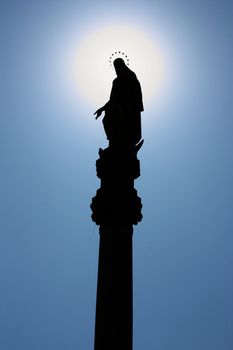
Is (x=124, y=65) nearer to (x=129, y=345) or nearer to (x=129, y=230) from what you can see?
(x=129, y=230)

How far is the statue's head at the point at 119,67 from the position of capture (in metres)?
10.1

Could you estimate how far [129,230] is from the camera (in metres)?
7.82

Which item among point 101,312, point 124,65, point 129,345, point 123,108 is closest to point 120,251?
point 101,312

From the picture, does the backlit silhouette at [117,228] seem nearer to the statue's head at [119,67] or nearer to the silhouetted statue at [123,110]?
the silhouetted statue at [123,110]

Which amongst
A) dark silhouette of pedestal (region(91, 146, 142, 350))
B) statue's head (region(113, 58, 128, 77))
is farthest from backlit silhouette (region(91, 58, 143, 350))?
statue's head (region(113, 58, 128, 77))

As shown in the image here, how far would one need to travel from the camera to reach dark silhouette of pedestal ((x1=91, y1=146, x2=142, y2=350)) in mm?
7207

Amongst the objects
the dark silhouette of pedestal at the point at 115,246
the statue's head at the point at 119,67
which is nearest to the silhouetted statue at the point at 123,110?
the statue's head at the point at 119,67

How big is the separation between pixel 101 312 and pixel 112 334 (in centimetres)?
43

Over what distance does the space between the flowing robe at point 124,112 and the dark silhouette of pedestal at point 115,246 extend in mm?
631

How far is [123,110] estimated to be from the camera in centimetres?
944

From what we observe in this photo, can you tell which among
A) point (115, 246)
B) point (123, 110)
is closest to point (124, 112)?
point (123, 110)

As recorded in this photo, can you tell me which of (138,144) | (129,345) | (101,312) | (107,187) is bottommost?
(129,345)

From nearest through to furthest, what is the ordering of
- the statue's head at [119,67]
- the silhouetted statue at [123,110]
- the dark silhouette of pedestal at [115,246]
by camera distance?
1. the dark silhouette of pedestal at [115,246]
2. the silhouetted statue at [123,110]
3. the statue's head at [119,67]

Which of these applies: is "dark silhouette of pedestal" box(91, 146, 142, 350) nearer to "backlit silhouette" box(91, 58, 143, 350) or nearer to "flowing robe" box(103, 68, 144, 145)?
"backlit silhouette" box(91, 58, 143, 350)
